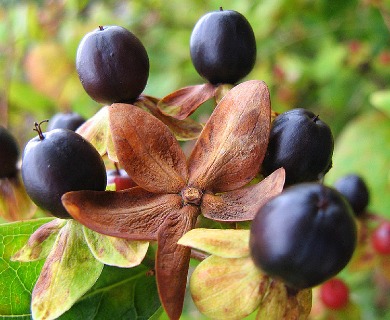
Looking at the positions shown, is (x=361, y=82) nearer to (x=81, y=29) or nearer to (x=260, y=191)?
(x=81, y=29)

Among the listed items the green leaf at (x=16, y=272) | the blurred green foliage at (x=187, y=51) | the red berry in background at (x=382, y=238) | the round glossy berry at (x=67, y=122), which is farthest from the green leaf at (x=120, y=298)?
the blurred green foliage at (x=187, y=51)

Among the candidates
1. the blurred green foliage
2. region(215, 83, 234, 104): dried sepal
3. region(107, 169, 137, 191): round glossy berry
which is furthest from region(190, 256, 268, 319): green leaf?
the blurred green foliage

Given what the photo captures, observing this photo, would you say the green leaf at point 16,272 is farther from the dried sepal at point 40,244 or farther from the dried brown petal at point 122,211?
the dried brown petal at point 122,211

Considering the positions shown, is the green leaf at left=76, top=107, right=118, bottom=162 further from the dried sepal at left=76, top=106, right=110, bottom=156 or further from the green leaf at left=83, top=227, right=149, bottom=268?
the green leaf at left=83, top=227, right=149, bottom=268

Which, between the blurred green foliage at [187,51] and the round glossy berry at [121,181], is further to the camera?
the blurred green foliage at [187,51]

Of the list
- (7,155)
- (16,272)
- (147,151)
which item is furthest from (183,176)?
(7,155)

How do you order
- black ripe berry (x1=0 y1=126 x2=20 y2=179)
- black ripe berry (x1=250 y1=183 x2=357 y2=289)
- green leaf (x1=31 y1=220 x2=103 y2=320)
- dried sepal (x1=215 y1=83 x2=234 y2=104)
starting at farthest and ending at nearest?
1. black ripe berry (x1=0 y1=126 x2=20 y2=179)
2. dried sepal (x1=215 y1=83 x2=234 y2=104)
3. green leaf (x1=31 y1=220 x2=103 y2=320)
4. black ripe berry (x1=250 y1=183 x2=357 y2=289)

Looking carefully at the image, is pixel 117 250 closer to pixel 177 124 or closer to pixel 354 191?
pixel 177 124
